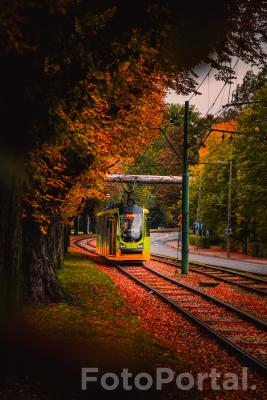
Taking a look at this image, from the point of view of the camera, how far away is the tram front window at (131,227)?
27.6 m

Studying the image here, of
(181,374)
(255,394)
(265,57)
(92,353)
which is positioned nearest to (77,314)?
(92,353)

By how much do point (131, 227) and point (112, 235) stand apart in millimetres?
1287

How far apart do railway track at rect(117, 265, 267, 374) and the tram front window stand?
397 inches

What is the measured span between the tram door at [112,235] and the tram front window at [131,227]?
47cm

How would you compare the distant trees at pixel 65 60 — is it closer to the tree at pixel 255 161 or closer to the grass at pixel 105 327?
the grass at pixel 105 327

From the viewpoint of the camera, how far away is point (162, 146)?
93438 mm

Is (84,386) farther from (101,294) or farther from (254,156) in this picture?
(254,156)

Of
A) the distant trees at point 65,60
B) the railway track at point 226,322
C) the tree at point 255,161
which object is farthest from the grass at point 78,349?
the tree at point 255,161

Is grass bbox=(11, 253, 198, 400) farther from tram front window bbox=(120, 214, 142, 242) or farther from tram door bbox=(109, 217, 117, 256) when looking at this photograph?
tram door bbox=(109, 217, 117, 256)

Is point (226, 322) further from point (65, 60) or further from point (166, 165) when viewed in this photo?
point (166, 165)

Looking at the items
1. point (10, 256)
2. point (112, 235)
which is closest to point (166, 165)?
point (112, 235)

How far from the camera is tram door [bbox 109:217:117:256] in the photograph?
27870 millimetres

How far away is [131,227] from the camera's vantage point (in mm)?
27719

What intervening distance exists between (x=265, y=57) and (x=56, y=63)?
4.90 m
